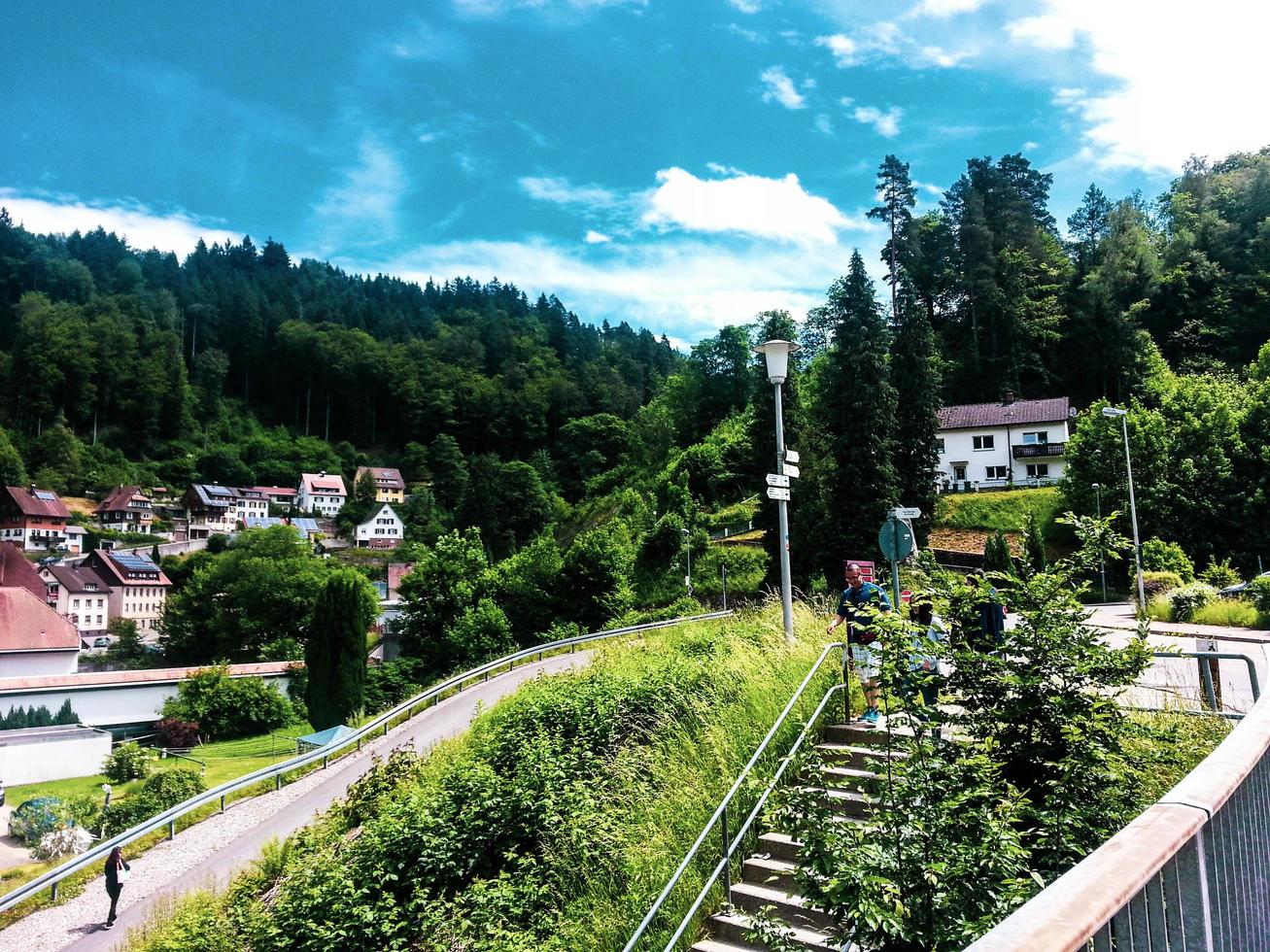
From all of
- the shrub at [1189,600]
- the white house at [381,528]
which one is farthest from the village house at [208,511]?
the shrub at [1189,600]

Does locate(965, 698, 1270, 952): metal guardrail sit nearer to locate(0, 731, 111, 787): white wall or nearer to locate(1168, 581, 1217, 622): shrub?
locate(1168, 581, 1217, 622): shrub

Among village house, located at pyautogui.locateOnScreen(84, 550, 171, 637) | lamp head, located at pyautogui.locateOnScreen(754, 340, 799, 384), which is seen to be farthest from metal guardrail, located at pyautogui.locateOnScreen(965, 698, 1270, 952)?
village house, located at pyautogui.locateOnScreen(84, 550, 171, 637)

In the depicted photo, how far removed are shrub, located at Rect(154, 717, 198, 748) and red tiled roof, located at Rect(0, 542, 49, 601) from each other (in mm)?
42157

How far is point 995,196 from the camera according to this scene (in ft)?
253

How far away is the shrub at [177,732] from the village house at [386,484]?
92.0 m

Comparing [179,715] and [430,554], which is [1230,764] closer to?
[430,554]

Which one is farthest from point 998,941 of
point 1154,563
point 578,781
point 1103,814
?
point 1154,563

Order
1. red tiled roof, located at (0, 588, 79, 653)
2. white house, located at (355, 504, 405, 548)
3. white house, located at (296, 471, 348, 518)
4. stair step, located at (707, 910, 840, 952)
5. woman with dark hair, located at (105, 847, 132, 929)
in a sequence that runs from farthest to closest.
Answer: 1. white house, located at (296, 471, 348, 518)
2. white house, located at (355, 504, 405, 548)
3. red tiled roof, located at (0, 588, 79, 653)
4. woman with dark hair, located at (105, 847, 132, 929)
5. stair step, located at (707, 910, 840, 952)

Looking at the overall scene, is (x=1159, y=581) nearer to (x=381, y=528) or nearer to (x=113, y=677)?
(x=113, y=677)

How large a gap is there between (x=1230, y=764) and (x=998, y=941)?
1464 mm

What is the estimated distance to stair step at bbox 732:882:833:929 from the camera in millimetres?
6633

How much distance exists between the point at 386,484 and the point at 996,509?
4280 inches

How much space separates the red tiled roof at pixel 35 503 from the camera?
113125 mm

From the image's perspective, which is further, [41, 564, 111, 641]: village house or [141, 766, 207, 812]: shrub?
[41, 564, 111, 641]: village house
